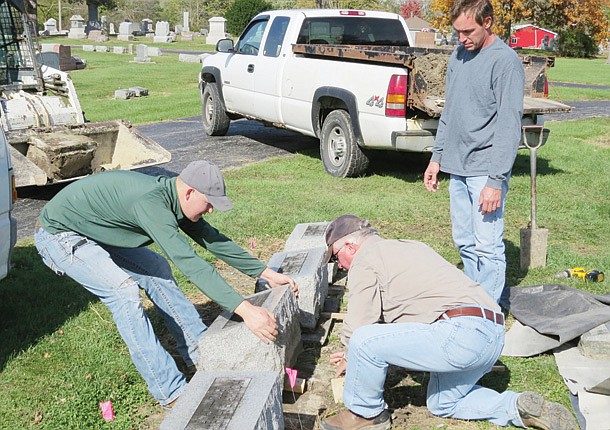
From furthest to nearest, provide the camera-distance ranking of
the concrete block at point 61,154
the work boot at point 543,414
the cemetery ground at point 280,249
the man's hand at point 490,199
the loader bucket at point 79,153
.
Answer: the concrete block at point 61,154, the loader bucket at point 79,153, the man's hand at point 490,199, the cemetery ground at point 280,249, the work boot at point 543,414

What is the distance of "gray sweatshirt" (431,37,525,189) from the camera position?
4672 mm

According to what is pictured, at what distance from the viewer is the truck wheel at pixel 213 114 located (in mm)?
13250

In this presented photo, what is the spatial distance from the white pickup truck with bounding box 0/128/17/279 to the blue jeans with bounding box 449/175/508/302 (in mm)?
2997

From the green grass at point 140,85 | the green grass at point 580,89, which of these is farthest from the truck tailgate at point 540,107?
the green grass at point 140,85

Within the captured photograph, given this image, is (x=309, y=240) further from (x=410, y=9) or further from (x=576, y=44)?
(x=410, y=9)

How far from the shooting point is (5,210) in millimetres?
4812

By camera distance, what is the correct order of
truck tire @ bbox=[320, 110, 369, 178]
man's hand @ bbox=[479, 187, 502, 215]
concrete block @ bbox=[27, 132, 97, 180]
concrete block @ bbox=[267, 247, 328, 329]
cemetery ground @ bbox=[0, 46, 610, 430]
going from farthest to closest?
truck tire @ bbox=[320, 110, 369, 178]
concrete block @ bbox=[27, 132, 97, 180]
concrete block @ bbox=[267, 247, 328, 329]
man's hand @ bbox=[479, 187, 502, 215]
cemetery ground @ bbox=[0, 46, 610, 430]

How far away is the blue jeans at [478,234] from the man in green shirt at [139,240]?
1.74m

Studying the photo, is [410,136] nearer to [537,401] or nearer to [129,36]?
[537,401]

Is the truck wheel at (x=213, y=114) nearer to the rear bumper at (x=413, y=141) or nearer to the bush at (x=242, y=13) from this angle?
the rear bumper at (x=413, y=141)

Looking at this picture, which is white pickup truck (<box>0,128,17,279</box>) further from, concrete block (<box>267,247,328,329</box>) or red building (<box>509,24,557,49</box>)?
red building (<box>509,24,557,49</box>)

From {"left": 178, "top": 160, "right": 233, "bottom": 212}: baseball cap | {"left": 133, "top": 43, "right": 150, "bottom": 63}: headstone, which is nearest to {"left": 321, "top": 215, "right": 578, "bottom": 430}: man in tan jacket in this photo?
{"left": 178, "top": 160, "right": 233, "bottom": 212}: baseball cap

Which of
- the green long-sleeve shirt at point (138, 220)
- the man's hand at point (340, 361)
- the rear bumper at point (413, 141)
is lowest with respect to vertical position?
the man's hand at point (340, 361)

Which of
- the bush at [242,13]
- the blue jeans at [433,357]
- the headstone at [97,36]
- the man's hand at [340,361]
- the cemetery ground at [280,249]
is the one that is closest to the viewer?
the blue jeans at [433,357]
